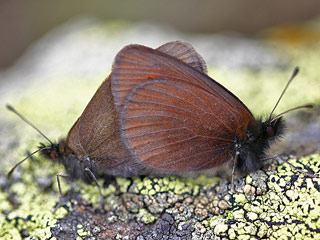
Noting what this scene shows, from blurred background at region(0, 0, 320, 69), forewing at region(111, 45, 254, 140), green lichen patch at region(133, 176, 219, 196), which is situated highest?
blurred background at region(0, 0, 320, 69)

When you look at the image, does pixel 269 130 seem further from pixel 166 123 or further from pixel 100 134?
pixel 100 134

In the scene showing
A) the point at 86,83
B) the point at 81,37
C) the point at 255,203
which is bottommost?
the point at 255,203

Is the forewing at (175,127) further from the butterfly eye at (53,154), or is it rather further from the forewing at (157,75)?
the butterfly eye at (53,154)

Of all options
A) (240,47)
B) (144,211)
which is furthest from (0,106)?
(240,47)

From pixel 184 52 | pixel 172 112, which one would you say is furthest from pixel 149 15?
pixel 172 112

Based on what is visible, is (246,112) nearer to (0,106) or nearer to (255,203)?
(255,203)

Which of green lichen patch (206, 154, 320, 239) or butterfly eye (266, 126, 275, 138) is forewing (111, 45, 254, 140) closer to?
butterfly eye (266, 126, 275, 138)

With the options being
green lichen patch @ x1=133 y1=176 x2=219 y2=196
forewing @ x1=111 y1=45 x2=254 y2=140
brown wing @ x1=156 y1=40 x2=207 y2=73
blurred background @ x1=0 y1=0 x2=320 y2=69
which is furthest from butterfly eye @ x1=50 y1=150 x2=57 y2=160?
blurred background @ x1=0 y1=0 x2=320 y2=69
